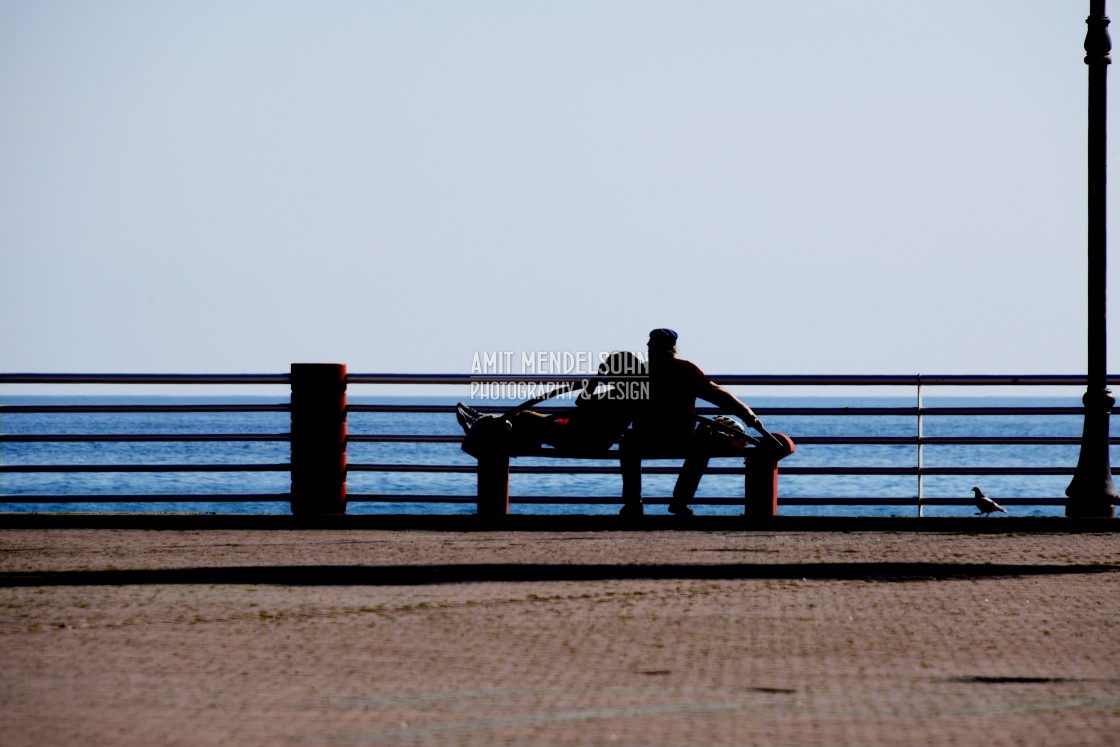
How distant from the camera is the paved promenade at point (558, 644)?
4906mm

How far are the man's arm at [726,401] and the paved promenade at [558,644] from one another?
1306mm

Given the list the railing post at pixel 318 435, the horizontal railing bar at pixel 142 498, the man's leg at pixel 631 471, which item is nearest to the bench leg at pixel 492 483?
the man's leg at pixel 631 471

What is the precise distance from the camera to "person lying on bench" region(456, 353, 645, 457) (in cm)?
1132

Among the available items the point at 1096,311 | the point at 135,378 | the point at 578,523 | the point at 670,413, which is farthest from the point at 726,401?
the point at 135,378

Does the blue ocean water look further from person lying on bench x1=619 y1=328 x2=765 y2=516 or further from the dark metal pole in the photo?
the dark metal pole

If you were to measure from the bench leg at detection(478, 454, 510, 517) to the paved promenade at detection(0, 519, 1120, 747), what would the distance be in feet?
4.60

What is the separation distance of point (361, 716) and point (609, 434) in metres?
6.56

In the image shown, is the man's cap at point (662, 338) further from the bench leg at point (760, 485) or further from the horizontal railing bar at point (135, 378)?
the horizontal railing bar at point (135, 378)

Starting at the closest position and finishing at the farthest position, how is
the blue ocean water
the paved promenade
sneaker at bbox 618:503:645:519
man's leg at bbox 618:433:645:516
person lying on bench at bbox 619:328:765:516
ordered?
the paved promenade
person lying on bench at bbox 619:328:765:516
man's leg at bbox 618:433:645:516
sneaker at bbox 618:503:645:519
the blue ocean water

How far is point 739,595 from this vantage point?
785 cm

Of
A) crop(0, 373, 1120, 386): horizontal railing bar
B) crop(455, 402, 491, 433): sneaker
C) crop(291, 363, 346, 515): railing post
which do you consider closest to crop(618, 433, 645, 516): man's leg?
crop(0, 373, 1120, 386): horizontal railing bar

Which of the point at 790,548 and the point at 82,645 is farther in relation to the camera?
the point at 790,548

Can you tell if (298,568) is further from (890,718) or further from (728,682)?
(890,718)

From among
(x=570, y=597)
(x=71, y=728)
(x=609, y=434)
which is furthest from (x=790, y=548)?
(x=71, y=728)
